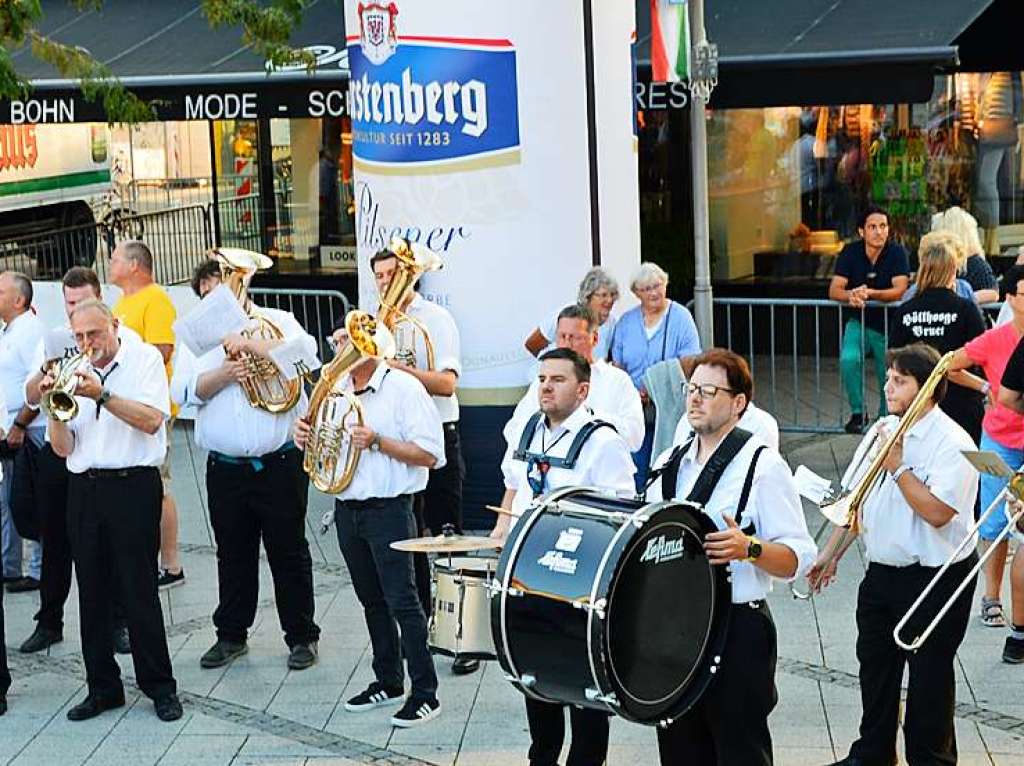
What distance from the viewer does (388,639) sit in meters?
7.86

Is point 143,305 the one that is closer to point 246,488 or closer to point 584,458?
point 246,488

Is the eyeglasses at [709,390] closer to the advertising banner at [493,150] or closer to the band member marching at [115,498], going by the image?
the band member marching at [115,498]

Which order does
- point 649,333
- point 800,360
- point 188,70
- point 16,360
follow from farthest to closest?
point 800,360, point 188,70, point 649,333, point 16,360

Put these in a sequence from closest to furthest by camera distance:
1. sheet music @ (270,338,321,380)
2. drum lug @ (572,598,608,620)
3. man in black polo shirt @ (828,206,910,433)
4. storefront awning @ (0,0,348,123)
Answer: drum lug @ (572,598,608,620) < sheet music @ (270,338,321,380) < man in black polo shirt @ (828,206,910,433) < storefront awning @ (0,0,348,123)

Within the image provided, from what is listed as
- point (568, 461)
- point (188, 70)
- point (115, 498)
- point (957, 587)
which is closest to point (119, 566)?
point (115, 498)

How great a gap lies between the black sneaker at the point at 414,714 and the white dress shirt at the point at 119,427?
1543 millimetres

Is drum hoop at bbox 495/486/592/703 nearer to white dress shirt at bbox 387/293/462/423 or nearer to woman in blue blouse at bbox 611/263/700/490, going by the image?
white dress shirt at bbox 387/293/462/423

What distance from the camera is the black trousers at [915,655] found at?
6.53 m

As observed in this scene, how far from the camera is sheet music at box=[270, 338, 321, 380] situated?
321 inches

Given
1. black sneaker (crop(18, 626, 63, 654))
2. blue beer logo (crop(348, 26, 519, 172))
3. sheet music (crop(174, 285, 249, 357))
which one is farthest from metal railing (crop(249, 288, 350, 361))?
sheet music (crop(174, 285, 249, 357))

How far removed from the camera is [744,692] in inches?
228

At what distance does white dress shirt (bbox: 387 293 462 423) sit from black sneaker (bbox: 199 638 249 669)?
151 cm

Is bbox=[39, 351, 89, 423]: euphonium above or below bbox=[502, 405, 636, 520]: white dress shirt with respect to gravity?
above

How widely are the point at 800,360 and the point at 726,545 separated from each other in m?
10.4
